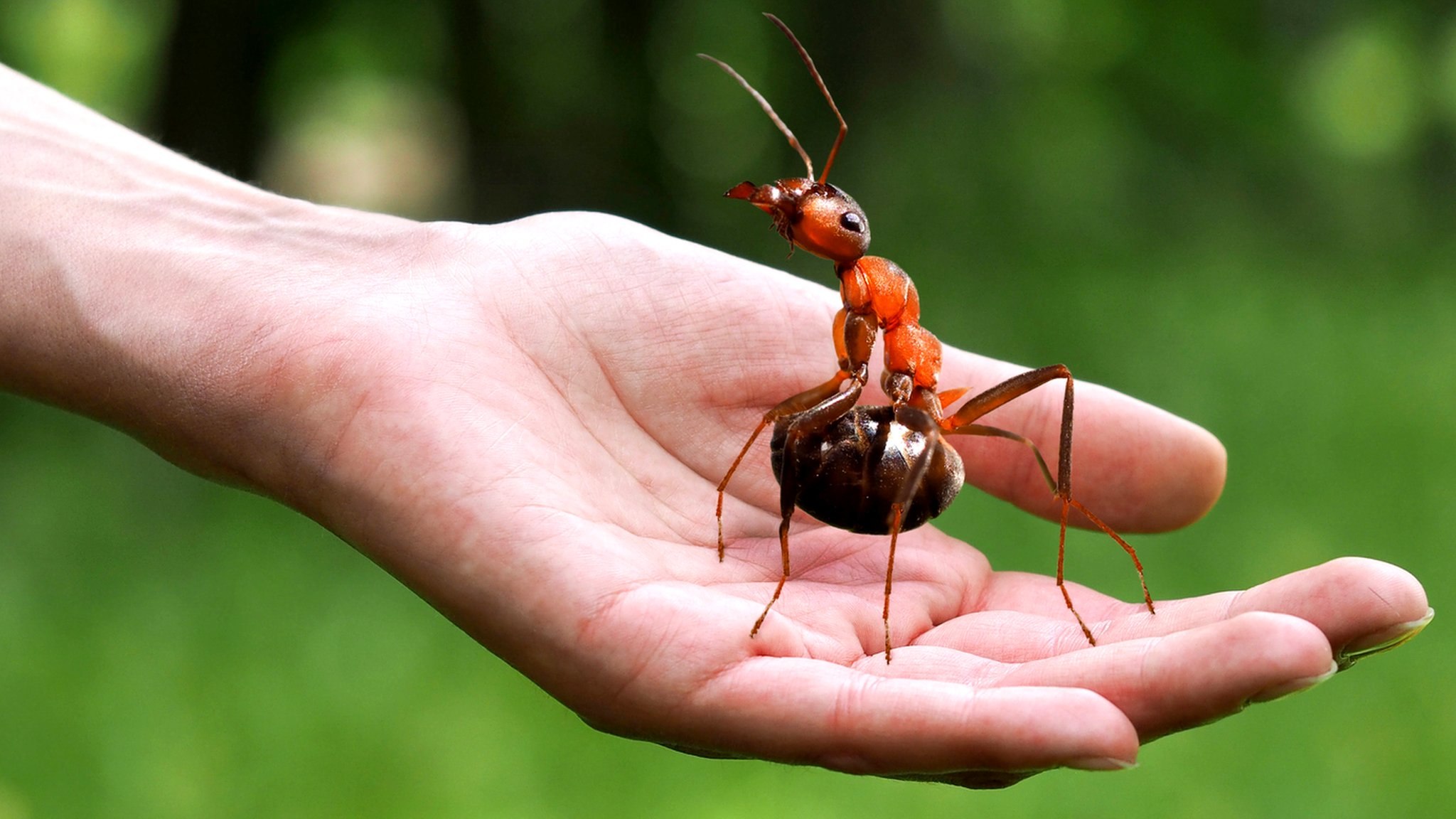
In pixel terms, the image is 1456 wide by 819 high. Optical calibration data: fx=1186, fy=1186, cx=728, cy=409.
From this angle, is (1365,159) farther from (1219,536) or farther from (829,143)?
(1219,536)

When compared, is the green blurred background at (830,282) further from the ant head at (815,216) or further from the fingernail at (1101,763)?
the fingernail at (1101,763)

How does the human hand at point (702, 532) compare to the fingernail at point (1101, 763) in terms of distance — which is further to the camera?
the human hand at point (702, 532)

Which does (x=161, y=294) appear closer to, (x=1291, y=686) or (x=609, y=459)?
(x=609, y=459)

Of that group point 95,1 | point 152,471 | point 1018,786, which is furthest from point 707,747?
point 95,1

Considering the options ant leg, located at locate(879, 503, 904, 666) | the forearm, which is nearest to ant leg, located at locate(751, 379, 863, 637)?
ant leg, located at locate(879, 503, 904, 666)

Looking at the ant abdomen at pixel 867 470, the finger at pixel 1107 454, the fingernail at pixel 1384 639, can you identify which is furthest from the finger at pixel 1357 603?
the finger at pixel 1107 454

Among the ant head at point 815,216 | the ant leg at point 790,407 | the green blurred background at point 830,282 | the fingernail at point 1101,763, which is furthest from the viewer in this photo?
the green blurred background at point 830,282

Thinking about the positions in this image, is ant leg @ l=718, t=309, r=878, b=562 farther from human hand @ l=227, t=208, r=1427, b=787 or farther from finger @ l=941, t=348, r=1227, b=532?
finger @ l=941, t=348, r=1227, b=532
